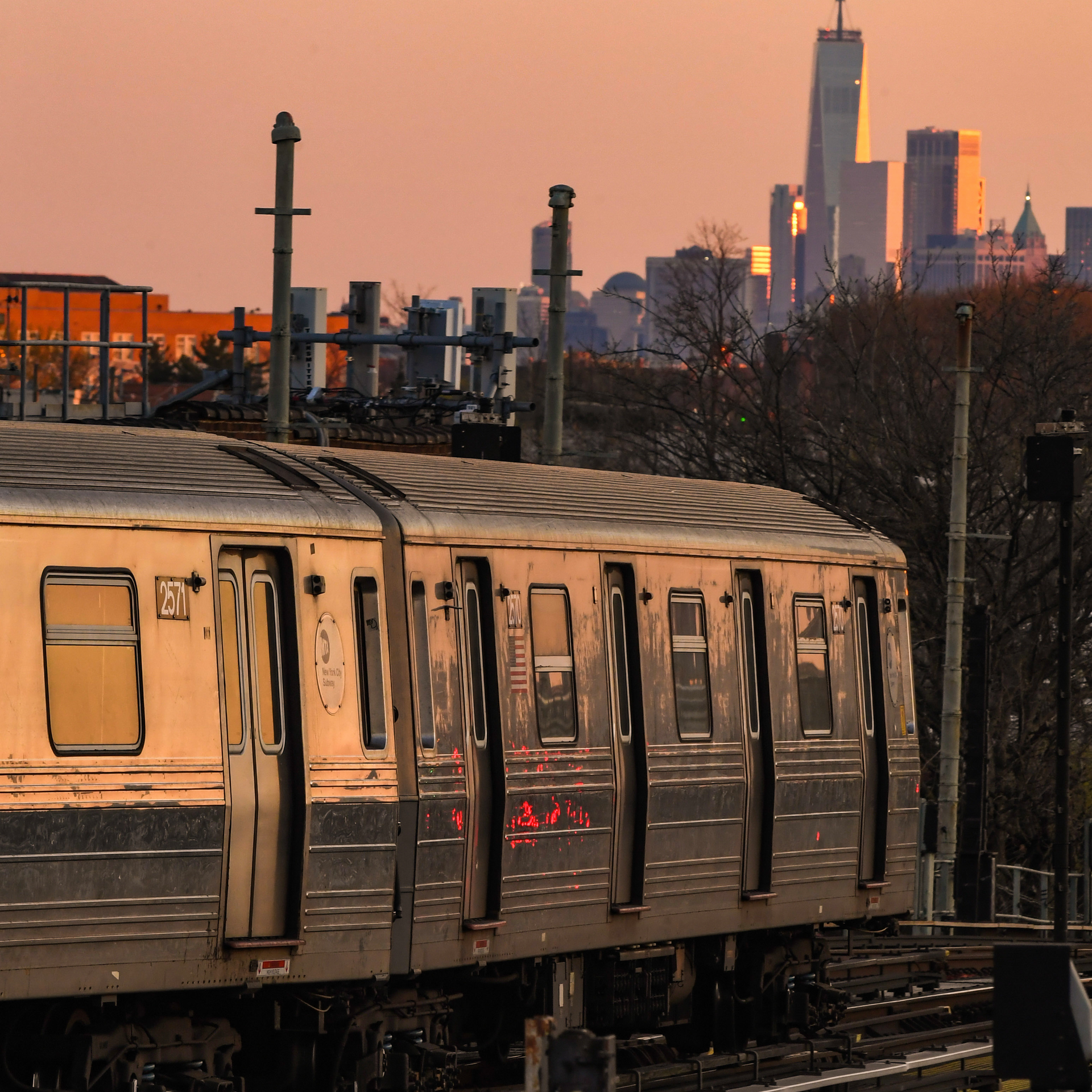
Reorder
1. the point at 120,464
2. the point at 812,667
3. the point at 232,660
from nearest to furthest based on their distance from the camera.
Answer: the point at 232,660 < the point at 120,464 < the point at 812,667

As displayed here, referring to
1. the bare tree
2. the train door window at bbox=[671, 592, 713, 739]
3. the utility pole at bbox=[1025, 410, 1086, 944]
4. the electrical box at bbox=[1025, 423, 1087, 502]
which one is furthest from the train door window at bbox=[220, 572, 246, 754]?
the bare tree

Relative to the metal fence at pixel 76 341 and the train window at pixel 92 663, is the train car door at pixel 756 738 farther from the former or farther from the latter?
the metal fence at pixel 76 341

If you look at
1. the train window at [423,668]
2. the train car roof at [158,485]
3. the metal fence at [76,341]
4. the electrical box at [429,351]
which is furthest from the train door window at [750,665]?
the electrical box at [429,351]

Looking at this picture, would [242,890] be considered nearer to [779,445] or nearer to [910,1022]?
[910,1022]

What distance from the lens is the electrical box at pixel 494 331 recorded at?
34.2m

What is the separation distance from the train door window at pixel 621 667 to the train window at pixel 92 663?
363 cm

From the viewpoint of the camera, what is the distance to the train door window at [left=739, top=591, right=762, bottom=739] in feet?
45.7

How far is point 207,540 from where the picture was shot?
1022cm

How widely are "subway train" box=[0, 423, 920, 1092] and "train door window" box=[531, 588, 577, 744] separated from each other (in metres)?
0.02

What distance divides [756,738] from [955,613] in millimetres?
11576

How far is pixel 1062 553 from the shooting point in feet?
57.1

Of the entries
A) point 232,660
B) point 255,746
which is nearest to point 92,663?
point 232,660

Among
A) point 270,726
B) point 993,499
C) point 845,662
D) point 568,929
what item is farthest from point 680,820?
point 993,499

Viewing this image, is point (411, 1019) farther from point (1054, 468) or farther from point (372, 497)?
point (1054, 468)
